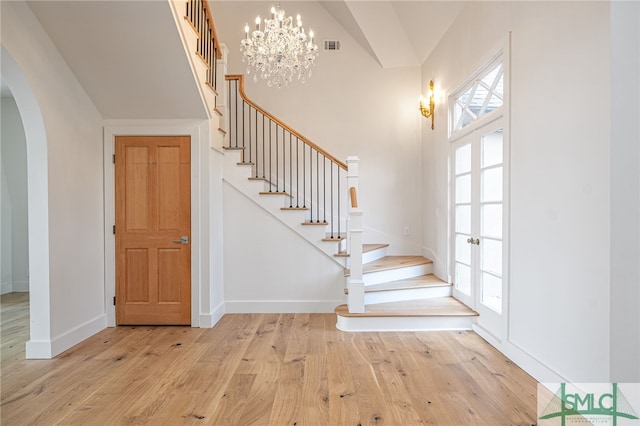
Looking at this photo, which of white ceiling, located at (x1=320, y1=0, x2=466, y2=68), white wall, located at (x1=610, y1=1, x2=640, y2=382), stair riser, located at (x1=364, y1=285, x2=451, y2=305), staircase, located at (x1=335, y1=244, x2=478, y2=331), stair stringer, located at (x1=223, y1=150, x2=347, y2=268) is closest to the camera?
white wall, located at (x1=610, y1=1, x2=640, y2=382)

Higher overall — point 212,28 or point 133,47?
point 212,28

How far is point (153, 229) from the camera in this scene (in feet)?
13.5

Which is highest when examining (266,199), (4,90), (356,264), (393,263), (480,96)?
(4,90)

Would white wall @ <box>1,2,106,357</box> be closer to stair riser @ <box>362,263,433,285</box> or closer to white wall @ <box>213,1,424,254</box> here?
white wall @ <box>213,1,424,254</box>

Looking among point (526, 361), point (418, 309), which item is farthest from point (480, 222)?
point (526, 361)

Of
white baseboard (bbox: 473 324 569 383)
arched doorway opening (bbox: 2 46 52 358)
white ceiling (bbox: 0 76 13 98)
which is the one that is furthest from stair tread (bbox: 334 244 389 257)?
white ceiling (bbox: 0 76 13 98)

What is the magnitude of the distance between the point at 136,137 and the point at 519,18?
407 cm

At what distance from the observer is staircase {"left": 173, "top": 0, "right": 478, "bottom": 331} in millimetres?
3881

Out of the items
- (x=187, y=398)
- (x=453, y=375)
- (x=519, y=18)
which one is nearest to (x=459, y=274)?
(x=453, y=375)

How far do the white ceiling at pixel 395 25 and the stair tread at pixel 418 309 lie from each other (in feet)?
11.5

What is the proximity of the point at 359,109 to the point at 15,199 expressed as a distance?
19.3 ft

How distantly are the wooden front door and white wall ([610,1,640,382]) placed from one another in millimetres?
3869

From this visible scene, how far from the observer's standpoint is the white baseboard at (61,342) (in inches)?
124

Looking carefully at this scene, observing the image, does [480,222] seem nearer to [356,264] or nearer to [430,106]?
[356,264]
